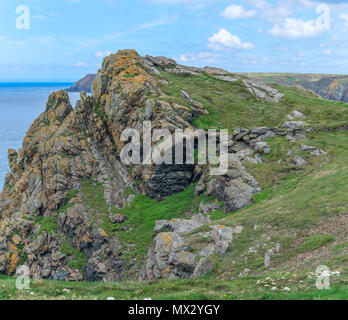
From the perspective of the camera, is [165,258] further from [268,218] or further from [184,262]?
[268,218]

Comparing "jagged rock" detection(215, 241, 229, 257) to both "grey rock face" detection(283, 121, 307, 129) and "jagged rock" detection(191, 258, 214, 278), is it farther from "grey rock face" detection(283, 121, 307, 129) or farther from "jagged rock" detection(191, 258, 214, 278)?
"grey rock face" detection(283, 121, 307, 129)

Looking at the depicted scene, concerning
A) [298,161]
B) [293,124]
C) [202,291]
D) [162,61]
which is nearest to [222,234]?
[202,291]

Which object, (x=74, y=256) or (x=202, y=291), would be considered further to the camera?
(x=74, y=256)

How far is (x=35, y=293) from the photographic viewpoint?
15602 mm

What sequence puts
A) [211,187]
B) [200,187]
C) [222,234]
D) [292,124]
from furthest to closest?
1. [292,124]
2. [200,187]
3. [211,187]
4. [222,234]

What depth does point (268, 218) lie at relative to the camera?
28.2 metres

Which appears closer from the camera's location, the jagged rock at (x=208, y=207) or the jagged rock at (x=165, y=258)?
the jagged rock at (x=165, y=258)

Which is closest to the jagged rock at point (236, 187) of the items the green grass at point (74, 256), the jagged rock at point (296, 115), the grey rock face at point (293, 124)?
the grey rock face at point (293, 124)

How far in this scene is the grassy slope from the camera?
1686 centimetres

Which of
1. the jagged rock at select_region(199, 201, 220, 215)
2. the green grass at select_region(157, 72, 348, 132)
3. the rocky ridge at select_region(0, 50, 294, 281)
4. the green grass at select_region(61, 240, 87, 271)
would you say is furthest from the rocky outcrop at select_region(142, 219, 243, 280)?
the green grass at select_region(157, 72, 348, 132)

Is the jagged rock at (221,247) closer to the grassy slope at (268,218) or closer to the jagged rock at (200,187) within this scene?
the grassy slope at (268,218)

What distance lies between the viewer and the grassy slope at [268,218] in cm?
1686
